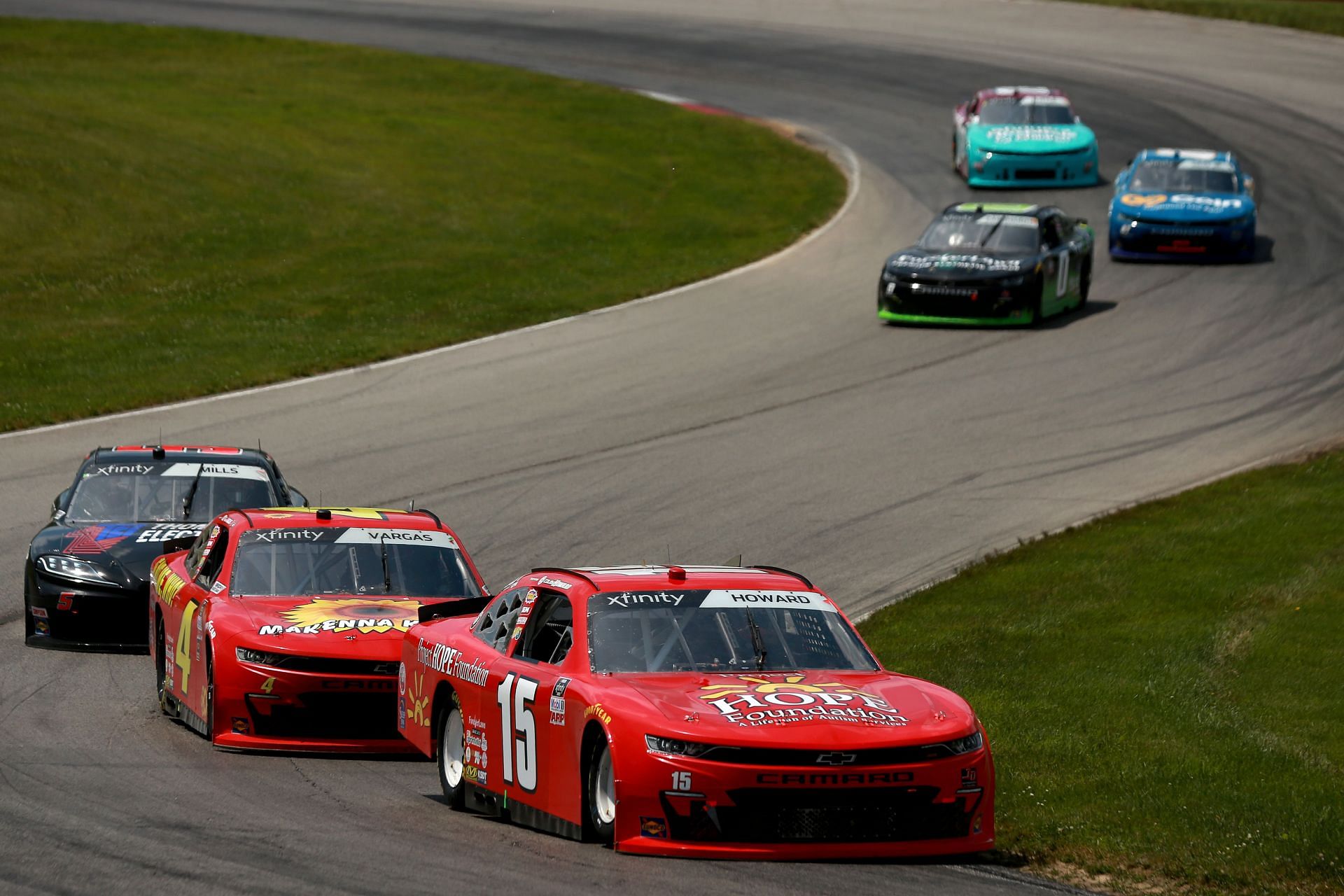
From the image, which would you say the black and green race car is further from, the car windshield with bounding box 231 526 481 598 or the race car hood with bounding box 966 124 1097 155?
the car windshield with bounding box 231 526 481 598

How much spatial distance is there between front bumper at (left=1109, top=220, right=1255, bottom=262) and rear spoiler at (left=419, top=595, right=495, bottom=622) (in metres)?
21.0

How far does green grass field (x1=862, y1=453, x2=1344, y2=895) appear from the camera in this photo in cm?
802

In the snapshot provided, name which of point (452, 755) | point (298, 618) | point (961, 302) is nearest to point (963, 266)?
point (961, 302)

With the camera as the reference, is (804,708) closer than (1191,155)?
Yes

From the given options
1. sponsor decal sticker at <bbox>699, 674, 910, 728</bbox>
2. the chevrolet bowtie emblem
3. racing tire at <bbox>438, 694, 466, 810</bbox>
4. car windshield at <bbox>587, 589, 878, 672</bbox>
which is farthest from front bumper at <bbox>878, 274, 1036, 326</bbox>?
the chevrolet bowtie emblem

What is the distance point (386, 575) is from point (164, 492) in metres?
4.08

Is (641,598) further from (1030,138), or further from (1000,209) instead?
(1030,138)

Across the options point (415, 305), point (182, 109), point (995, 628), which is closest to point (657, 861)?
point (995, 628)

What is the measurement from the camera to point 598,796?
25.9ft

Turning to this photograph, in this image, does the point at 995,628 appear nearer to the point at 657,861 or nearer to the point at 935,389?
the point at 657,861


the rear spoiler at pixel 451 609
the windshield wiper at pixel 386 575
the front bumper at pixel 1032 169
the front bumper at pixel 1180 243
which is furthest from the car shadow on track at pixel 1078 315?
the rear spoiler at pixel 451 609

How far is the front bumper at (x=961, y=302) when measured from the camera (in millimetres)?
25641

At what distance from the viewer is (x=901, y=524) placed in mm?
17094

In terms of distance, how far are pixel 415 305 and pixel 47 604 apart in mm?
15174
